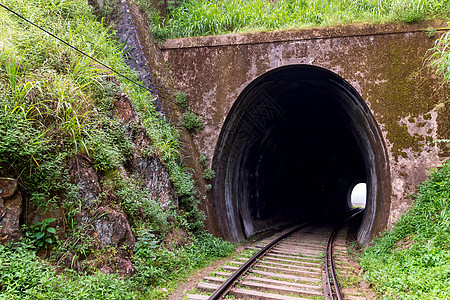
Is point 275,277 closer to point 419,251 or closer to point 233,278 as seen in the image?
point 233,278

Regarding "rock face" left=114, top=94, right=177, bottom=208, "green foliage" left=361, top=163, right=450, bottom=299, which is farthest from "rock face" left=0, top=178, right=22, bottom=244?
"green foliage" left=361, top=163, right=450, bottom=299

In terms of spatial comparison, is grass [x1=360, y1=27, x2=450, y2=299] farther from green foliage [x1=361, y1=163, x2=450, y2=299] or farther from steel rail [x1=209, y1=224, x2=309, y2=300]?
steel rail [x1=209, y1=224, x2=309, y2=300]

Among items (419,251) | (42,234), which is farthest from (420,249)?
(42,234)

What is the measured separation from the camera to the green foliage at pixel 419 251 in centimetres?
452

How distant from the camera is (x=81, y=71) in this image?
17.9 ft

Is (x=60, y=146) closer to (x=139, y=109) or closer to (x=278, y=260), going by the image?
(x=139, y=109)

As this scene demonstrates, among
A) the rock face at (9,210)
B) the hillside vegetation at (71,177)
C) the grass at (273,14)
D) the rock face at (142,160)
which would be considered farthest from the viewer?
the grass at (273,14)

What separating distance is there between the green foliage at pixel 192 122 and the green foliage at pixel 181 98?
0.99 ft

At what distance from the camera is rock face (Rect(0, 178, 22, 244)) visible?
355 cm

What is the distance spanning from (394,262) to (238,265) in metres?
2.82

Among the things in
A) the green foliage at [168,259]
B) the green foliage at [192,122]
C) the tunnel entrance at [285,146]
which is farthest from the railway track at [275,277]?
the green foliage at [192,122]

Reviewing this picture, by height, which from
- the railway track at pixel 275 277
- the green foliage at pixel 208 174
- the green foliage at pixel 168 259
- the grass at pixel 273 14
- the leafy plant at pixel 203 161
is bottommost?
the railway track at pixel 275 277

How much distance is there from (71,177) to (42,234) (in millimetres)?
834

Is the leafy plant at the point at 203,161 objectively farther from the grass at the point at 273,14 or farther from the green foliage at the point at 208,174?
the grass at the point at 273,14
